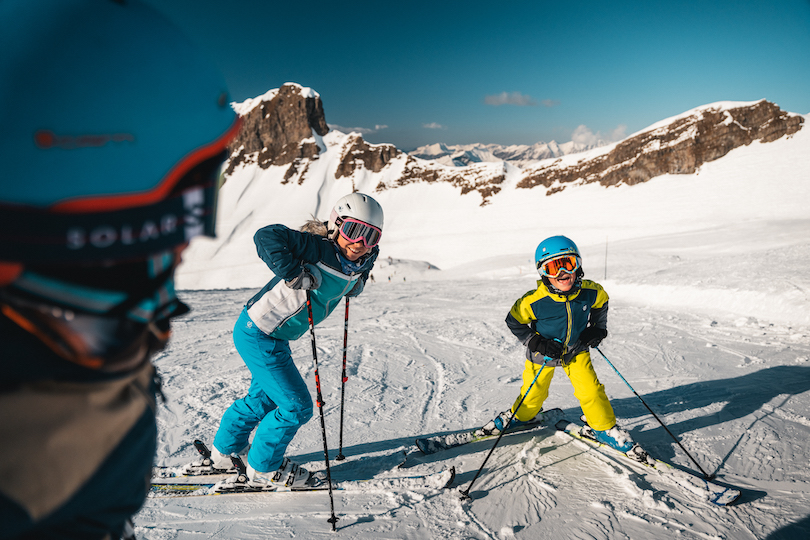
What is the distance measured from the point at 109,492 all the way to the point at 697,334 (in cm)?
897

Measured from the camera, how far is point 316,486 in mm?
3438

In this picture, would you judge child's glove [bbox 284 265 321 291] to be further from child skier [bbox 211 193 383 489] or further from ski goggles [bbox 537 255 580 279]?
ski goggles [bbox 537 255 580 279]

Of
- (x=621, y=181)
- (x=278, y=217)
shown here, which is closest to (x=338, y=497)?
(x=621, y=181)

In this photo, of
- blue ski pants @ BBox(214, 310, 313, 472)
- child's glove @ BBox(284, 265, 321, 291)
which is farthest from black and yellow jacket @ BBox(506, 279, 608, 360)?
blue ski pants @ BBox(214, 310, 313, 472)

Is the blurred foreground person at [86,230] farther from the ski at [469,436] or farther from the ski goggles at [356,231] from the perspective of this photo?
the ski at [469,436]

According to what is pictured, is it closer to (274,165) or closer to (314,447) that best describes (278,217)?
(274,165)

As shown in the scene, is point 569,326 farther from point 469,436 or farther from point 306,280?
point 306,280

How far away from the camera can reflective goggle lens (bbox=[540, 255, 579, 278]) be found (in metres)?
3.68

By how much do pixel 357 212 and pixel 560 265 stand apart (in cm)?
185

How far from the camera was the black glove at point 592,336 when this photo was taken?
12.2 feet

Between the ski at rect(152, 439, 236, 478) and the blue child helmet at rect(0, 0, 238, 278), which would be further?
the ski at rect(152, 439, 236, 478)

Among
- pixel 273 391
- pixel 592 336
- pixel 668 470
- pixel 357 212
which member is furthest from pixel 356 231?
pixel 668 470

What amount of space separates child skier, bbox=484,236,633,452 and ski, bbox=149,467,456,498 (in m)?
1.29

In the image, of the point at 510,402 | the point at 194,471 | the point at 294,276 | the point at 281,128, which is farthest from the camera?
the point at 281,128
